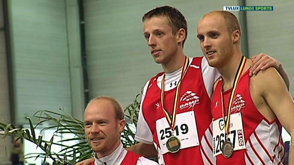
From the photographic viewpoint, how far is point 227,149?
324 centimetres

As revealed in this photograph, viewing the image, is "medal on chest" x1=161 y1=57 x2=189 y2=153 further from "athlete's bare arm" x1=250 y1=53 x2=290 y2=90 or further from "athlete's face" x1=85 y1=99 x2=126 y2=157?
"athlete's bare arm" x1=250 y1=53 x2=290 y2=90

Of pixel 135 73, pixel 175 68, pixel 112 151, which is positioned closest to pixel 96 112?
pixel 112 151

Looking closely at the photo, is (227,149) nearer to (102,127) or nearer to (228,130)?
(228,130)

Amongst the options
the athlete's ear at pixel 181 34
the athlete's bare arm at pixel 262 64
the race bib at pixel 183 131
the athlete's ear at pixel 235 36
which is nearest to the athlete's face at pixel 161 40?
the athlete's ear at pixel 181 34

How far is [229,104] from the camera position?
3.26 m

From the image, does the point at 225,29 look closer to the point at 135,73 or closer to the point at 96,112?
the point at 96,112

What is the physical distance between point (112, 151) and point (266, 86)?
92 cm

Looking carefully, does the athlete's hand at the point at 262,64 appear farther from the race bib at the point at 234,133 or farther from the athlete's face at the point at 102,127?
the athlete's face at the point at 102,127

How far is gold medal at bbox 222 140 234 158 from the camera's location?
A: 3225 mm

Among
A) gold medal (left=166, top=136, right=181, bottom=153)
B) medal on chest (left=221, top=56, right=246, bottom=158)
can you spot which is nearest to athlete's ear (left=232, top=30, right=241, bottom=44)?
medal on chest (left=221, top=56, right=246, bottom=158)

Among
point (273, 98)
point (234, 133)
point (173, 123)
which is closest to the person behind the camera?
point (273, 98)

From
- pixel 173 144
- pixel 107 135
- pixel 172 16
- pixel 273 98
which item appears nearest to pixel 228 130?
pixel 273 98

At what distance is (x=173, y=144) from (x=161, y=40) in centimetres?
57

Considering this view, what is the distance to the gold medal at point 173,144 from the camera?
3564 mm
